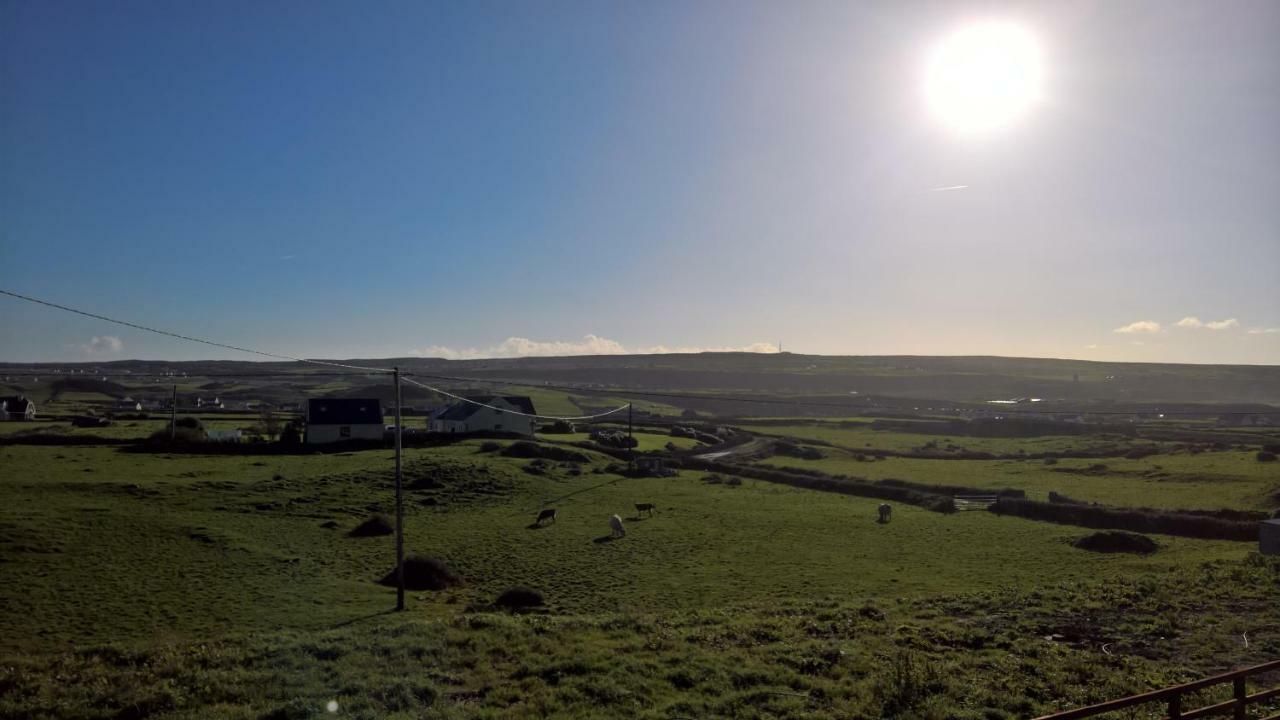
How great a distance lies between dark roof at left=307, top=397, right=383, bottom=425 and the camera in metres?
72.8

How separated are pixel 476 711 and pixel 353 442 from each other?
60726mm

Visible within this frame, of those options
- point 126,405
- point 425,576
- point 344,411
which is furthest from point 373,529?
point 126,405

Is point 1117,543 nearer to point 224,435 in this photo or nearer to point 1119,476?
point 1119,476

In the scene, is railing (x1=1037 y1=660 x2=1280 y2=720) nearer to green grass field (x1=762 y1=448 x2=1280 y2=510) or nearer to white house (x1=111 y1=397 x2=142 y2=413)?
green grass field (x1=762 y1=448 x2=1280 y2=510)

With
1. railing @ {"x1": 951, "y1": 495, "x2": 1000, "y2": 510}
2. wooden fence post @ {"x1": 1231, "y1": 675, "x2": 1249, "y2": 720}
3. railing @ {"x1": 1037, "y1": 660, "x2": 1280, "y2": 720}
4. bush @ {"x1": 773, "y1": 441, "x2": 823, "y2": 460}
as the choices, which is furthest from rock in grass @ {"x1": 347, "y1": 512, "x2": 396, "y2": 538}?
bush @ {"x1": 773, "y1": 441, "x2": 823, "y2": 460}

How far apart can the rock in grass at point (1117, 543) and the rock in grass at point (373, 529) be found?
35399mm

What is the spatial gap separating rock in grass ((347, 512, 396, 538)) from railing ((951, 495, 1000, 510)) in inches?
1456

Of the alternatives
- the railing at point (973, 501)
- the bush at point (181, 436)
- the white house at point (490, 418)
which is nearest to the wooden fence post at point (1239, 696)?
the railing at point (973, 501)

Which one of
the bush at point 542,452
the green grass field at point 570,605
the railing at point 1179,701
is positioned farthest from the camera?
the bush at point 542,452

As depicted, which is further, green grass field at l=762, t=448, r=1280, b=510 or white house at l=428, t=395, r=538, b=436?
white house at l=428, t=395, r=538, b=436

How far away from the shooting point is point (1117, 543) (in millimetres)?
36969

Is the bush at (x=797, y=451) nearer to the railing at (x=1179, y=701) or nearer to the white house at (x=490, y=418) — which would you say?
the white house at (x=490, y=418)

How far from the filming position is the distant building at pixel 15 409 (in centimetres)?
9569

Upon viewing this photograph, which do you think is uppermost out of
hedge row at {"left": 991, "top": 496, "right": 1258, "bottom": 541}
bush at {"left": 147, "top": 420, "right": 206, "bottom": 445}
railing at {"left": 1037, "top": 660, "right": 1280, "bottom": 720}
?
railing at {"left": 1037, "top": 660, "right": 1280, "bottom": 720}
